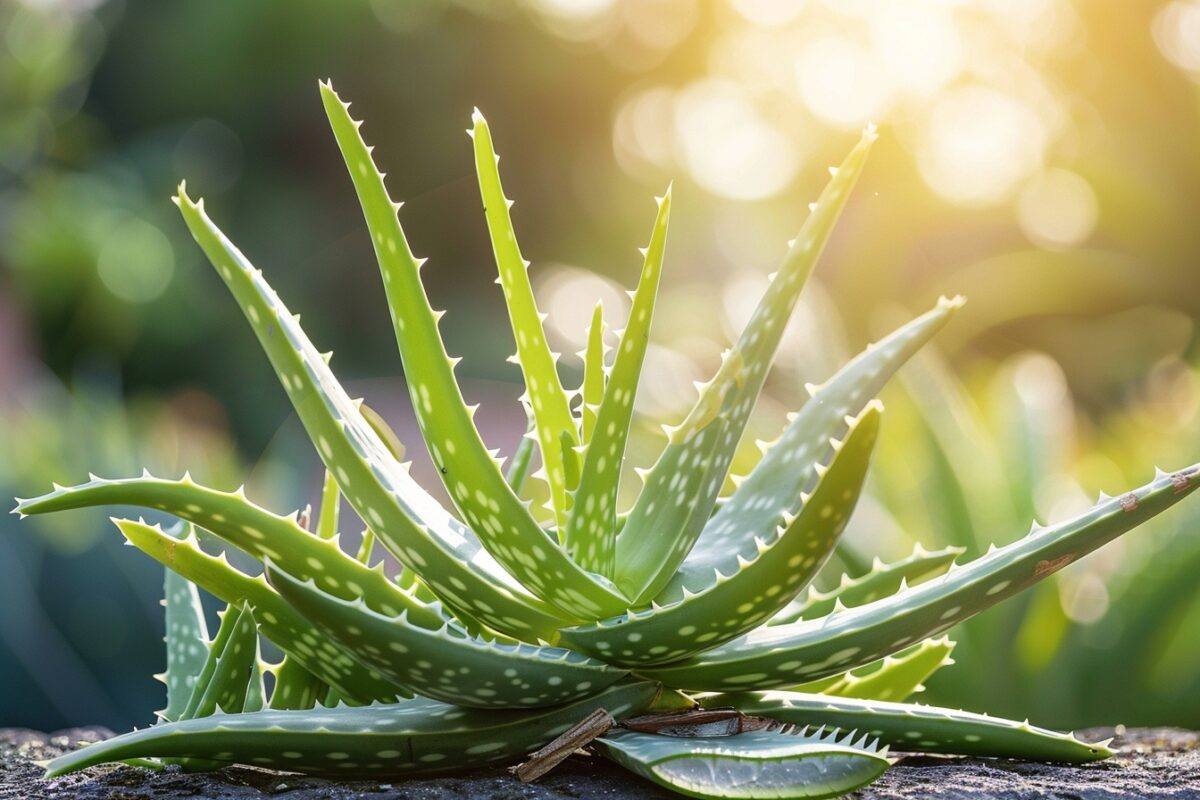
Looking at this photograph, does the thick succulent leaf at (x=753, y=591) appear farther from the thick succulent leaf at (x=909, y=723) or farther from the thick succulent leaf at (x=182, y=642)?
the thick succulent leaf at (x=182, y=642)

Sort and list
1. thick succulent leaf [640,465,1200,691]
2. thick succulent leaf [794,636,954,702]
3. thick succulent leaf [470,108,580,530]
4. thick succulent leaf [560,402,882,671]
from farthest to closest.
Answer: thick succulent leaf [794,636,954,702], thick succulent leaf [470,108,580,530], thick succulent leaf [640,465,1200,691], thick succulent leaf [560,402,882,671]

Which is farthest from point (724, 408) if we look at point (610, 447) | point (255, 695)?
point (255, 695)

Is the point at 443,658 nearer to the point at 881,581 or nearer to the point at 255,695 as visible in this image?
the point at 255,695

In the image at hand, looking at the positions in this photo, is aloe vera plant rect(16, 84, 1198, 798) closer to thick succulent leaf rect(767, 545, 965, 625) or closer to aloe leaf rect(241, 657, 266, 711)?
aloe leaf rect(241, 657, 266, 711)

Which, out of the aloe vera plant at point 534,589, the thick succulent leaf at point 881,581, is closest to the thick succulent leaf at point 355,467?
the aloe vera plant at point 534,589

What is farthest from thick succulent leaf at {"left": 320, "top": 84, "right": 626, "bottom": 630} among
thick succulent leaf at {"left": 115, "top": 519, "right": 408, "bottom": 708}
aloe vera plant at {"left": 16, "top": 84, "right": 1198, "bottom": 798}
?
thick succulent leaf at {"left": 115, "top": 519, "right": 408, "bottom": 708}

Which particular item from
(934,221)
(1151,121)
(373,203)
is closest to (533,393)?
(373,203)

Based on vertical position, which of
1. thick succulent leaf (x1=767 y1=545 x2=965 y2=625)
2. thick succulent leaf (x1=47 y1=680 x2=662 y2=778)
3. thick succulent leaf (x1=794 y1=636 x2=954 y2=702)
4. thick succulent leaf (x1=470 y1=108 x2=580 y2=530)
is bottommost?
thick succulent leaf (x1=47 y1=680 x2=662 y2=778)
